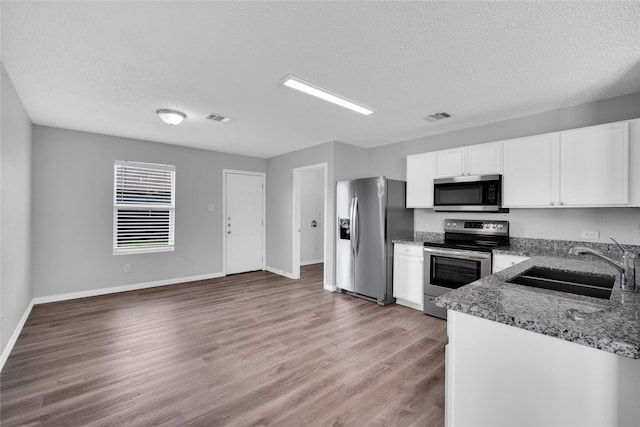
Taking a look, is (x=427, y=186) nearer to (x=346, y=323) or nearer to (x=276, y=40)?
(x=346, y=323)

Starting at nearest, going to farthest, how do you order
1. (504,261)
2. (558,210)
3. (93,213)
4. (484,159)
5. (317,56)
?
(317,56)
(504,261)
(558,210)
(484,159)
(93,213)

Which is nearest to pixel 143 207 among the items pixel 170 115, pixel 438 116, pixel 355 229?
pixel 170 115

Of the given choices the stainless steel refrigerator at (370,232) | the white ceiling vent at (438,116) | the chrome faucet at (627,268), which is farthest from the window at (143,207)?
the chrome faucet at (627,268)

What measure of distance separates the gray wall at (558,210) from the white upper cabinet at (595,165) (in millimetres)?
333

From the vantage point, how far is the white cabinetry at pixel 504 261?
9.91 ft

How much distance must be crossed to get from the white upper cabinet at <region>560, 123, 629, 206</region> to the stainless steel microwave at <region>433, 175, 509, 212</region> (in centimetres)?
62

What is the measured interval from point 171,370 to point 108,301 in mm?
2527

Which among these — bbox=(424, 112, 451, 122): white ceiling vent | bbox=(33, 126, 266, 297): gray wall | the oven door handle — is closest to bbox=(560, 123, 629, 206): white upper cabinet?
the oven door handle

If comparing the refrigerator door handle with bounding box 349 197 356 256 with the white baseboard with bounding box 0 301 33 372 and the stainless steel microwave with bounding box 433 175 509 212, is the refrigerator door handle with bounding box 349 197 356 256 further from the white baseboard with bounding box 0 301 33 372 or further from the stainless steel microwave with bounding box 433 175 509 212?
the white baseboard with bounding box 0 301 33 372

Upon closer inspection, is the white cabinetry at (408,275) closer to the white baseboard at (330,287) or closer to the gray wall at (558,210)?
the gray wall at (558,210)

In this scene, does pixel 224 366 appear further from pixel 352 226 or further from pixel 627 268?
pixel 627 268

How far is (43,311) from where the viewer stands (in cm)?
372

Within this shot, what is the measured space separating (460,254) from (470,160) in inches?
47.7

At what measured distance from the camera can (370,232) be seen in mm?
4250
